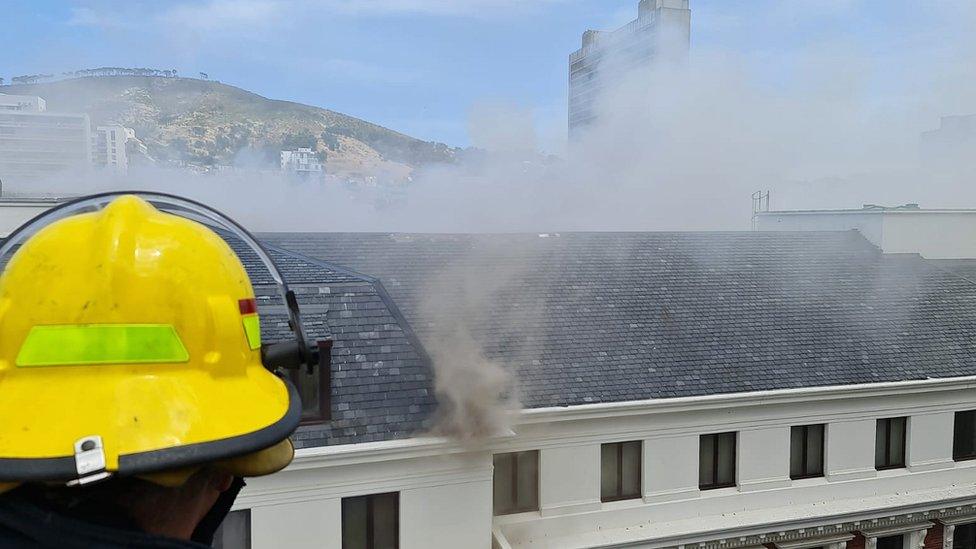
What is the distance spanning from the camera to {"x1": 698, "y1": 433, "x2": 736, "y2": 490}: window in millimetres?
10273

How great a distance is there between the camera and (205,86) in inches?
910

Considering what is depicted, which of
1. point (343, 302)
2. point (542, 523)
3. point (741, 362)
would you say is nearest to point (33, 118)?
point (343, 302)

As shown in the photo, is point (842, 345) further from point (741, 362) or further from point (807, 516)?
point (807, 516)

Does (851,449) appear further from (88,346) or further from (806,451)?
(88,346)

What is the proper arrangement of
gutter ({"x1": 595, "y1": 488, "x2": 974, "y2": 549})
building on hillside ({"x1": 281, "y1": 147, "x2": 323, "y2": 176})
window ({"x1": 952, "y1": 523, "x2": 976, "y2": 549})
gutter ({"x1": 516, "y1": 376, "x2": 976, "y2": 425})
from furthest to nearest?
building on hillside ({"x1": 281, "y1": 147, "x2": 323, "y2": 176}) < window ({"x1": 952, "y1": 523, "x2": 976, "y2": 549}) < gutter ({"x1": 595, "y1": 488, "x2": 974, "y2": 549}) < gutter ({"x1": 516, "y1": 376, "x2": 976, "y2": 425})

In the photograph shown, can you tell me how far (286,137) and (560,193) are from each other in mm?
9997

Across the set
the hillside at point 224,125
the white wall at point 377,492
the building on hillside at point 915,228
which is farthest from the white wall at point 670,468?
the hillside at point 224,125

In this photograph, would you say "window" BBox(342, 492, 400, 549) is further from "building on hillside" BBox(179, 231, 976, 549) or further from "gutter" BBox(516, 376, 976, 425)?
"gutter" BBox(516, 376, 976, 425)

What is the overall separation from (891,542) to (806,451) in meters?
2.23

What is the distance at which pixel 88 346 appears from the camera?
155cm

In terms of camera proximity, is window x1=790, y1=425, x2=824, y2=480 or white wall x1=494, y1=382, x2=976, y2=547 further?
window x1=790, y1=425, x2=824, y2=480

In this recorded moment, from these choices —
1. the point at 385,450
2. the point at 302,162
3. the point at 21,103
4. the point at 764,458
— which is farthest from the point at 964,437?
the point at 21,103

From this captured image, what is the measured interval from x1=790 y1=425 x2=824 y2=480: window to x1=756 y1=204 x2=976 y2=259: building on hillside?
29.4ft

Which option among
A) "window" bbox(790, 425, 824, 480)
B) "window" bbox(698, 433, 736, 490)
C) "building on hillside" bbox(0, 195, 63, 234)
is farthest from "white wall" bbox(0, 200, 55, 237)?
"window" bbox(790, 425, 824, 480)
